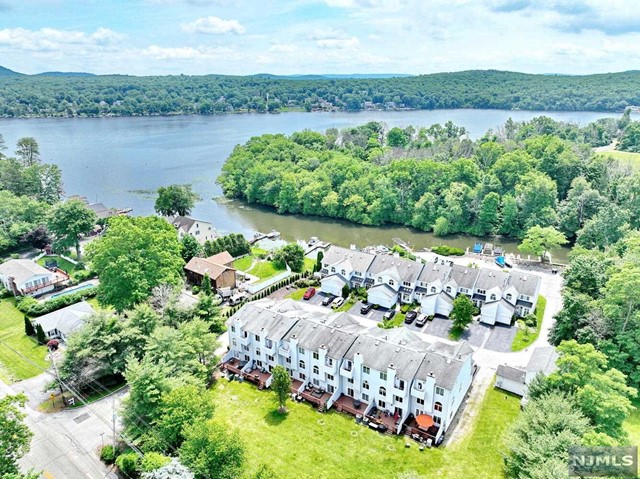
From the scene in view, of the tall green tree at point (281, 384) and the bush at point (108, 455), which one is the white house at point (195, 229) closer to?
the tall green tree at point (281, 384)

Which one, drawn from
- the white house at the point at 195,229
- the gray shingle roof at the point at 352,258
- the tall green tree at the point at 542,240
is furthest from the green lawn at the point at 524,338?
the white house at the point at 195,229

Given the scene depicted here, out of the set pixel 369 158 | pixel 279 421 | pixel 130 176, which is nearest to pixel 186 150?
pixel 130 176

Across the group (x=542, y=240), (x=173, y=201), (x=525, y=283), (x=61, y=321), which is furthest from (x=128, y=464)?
(x=173, y=201)

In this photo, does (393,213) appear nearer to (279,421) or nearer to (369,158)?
(369,158)

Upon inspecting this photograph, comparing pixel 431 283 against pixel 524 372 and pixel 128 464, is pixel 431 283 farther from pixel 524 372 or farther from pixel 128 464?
pixel 128 464

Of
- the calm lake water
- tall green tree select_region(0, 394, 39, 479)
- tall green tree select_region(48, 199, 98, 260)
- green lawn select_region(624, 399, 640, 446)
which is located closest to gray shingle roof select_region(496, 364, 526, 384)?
green lawn select_region(624, 399, 640, 446)

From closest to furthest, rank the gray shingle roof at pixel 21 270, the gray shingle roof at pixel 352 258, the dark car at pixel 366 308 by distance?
the dark car at pixel 366 308
the gray shingle roof at pixel 21 270
the gray shingle roof at pixel 352 258

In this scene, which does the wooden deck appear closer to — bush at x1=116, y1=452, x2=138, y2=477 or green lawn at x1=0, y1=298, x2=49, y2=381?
bush at x1=116, y1=452, x2=138, y2=477
